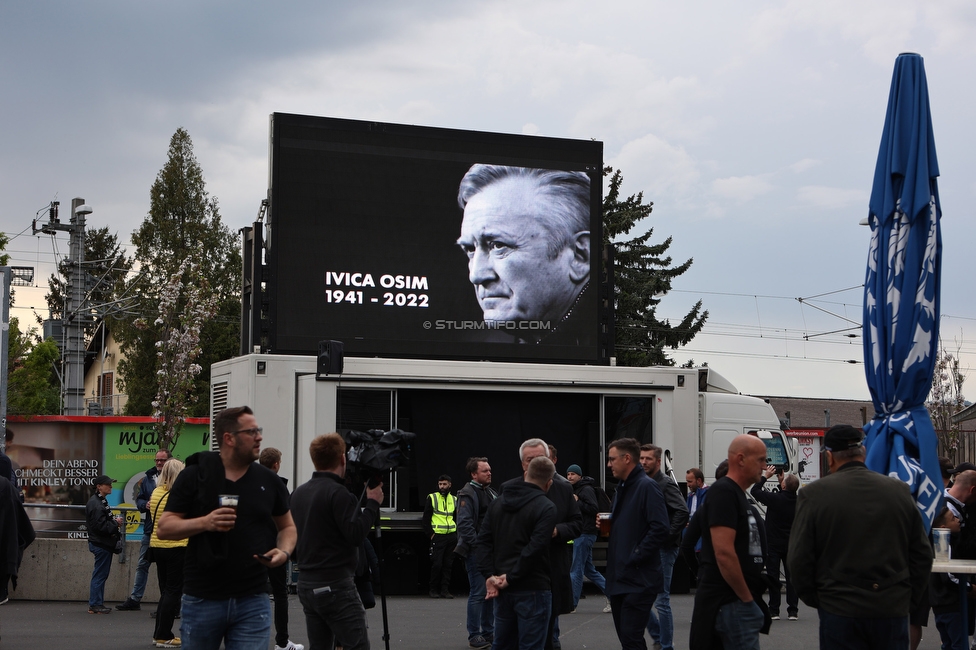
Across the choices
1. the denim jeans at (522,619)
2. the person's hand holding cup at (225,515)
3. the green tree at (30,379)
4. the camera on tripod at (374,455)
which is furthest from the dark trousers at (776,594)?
the green tree at (30,379)

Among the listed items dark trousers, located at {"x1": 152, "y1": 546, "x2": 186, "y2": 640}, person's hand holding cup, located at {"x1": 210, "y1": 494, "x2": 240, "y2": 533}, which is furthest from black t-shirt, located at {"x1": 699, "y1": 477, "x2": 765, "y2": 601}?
dark trousers, located at {"x1": 152, "y1": 546, "x2": 186, "y2": 640}

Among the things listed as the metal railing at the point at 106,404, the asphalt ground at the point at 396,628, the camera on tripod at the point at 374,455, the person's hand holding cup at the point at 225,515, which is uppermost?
the metal railing at the point at 106,404

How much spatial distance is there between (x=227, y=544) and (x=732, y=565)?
8.61ft

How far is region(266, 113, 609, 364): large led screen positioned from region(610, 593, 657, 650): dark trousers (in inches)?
379

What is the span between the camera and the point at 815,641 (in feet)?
37.3

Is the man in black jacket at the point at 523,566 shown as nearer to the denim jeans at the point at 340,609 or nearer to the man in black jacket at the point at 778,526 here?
the denim jeans at the point at 340,609

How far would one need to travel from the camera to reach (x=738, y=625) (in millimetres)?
5969

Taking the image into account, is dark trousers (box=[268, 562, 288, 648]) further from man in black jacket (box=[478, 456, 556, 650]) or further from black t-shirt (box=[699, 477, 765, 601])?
black t-shirt (box=[699, 477, 765, 601])

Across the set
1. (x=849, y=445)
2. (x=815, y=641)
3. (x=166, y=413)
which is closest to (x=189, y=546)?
(x=849, y=445)

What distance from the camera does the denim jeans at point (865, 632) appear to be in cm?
552

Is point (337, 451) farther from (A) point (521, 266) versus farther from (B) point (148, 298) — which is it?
(B) point (148, 298)

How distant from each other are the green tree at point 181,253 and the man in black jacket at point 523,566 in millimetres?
48127

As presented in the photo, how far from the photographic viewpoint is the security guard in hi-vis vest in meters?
14.8

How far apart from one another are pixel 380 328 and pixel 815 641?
7967mm
